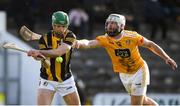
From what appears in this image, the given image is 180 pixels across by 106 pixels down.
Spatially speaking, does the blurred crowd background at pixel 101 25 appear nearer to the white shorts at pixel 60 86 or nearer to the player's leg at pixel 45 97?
the white shorts at pixel 60 86

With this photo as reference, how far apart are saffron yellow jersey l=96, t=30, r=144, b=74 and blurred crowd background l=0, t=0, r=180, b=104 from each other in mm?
5678

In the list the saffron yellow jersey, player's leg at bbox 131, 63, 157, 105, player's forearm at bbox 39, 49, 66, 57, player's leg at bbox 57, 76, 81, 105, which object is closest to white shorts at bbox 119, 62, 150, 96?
player's leg at bbox 131, 63, 157, 105

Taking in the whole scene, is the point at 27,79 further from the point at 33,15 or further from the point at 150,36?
the point at 150,36

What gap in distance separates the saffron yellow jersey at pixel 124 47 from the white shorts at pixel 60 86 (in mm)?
818

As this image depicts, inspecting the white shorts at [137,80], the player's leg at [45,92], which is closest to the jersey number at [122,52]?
the white shorts at [137,80]

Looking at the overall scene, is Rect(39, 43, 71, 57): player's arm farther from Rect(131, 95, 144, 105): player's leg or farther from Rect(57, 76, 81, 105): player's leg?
Rect(131, 95, 144, 105): player's leg

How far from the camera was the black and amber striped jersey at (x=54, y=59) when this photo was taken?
12180 millimetres

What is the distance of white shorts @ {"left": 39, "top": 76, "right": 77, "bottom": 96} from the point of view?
12281 millimetres

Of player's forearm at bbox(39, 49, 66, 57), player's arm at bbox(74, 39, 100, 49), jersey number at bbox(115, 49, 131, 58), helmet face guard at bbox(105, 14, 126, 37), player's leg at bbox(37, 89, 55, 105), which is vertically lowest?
player's leg at bbox(37, 89, 55, 105)

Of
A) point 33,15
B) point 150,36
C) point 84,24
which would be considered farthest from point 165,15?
point 33,15

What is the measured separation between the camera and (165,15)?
65.1 feet

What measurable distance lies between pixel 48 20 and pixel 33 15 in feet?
2.52

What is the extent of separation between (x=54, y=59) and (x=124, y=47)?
3.72 feet

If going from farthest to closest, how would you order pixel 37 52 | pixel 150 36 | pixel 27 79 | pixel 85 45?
pixel 150 36
pixel 27 79
pixel 85 45
pixel 37 52
